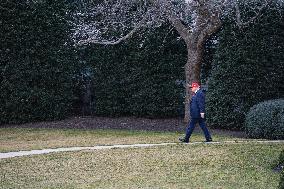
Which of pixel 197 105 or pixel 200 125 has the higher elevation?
pixel 197 105

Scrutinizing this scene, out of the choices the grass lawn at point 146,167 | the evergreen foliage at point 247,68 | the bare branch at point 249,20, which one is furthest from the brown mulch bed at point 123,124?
the bare branch at point 249,20

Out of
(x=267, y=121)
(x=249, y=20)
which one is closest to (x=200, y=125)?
(x=267, y=121)

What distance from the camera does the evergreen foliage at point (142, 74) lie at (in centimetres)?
1925

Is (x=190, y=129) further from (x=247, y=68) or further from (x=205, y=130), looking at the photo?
(x=247, y=68)

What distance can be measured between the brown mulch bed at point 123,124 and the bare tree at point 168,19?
0.83 metres

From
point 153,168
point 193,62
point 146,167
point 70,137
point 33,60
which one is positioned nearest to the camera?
point 153,168

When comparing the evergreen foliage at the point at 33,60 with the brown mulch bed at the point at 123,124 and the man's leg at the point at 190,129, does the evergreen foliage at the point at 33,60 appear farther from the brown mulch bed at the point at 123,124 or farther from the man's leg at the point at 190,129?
the man's leg at the point at 190,129

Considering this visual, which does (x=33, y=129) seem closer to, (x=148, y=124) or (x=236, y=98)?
(x=148, y=124)

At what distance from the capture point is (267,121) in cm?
1517

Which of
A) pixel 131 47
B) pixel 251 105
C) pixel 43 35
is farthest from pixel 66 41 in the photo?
pixel 251 105

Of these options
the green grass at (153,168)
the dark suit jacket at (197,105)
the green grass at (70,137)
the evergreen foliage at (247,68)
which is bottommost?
the green grass at (153,168)

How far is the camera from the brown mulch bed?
17.6m

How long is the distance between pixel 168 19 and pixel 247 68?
3.13 meters

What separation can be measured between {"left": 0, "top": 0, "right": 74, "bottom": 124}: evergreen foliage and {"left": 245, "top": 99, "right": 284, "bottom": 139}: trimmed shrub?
718 centimetres
